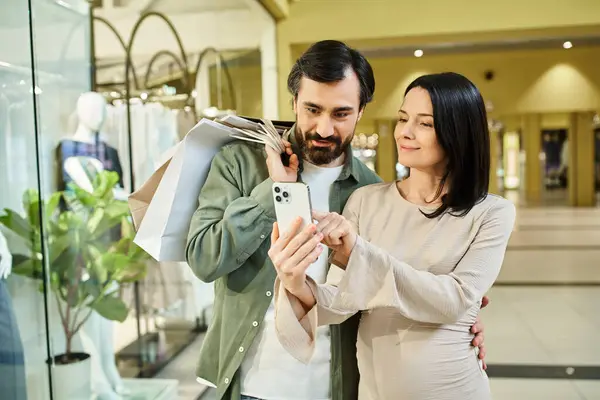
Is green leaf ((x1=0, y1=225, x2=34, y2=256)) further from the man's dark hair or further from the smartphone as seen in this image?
the smartphone

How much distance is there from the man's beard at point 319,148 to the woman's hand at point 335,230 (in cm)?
37

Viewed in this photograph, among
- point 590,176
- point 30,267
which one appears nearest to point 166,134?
point 30,267

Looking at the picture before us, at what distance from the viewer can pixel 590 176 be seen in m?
16.2

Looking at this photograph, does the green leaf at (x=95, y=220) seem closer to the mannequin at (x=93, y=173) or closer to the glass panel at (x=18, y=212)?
the mannequin at (x=93, y=173)

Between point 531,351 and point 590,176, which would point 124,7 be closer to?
point 531,351

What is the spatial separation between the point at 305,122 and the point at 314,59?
13 cm

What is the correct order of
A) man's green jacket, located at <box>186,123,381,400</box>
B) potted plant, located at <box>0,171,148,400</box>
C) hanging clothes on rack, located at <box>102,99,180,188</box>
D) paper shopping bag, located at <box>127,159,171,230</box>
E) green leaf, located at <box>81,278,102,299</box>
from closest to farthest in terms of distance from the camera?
man's green jacket, located at <box>186,123,381,400</box>
paper shopping bag, located at <box>127,159,171,230</box>
potted plant, located at <box>0,171,148,400</box>
green leaf, located at <box>81,278,102,299</box>
hanging clothes on rack, located at <box>102,99,180,188</box>

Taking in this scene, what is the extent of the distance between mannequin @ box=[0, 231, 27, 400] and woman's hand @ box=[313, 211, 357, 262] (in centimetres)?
173

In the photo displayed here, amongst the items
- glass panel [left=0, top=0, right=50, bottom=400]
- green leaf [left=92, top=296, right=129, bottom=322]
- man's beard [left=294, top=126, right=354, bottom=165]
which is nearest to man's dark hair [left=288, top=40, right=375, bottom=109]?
man's beard [left=294, top=126, right=354, bottom=165]

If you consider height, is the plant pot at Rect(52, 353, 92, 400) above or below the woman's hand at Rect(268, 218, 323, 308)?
below

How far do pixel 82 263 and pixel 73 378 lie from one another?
0.58 metres

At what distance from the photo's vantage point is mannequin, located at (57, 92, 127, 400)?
120 inches

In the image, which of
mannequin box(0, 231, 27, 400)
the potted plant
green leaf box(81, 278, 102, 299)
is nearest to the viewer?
mannequin box(0, 231, 27, 400)

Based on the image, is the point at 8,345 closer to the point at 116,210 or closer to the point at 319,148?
the point at 116,210
